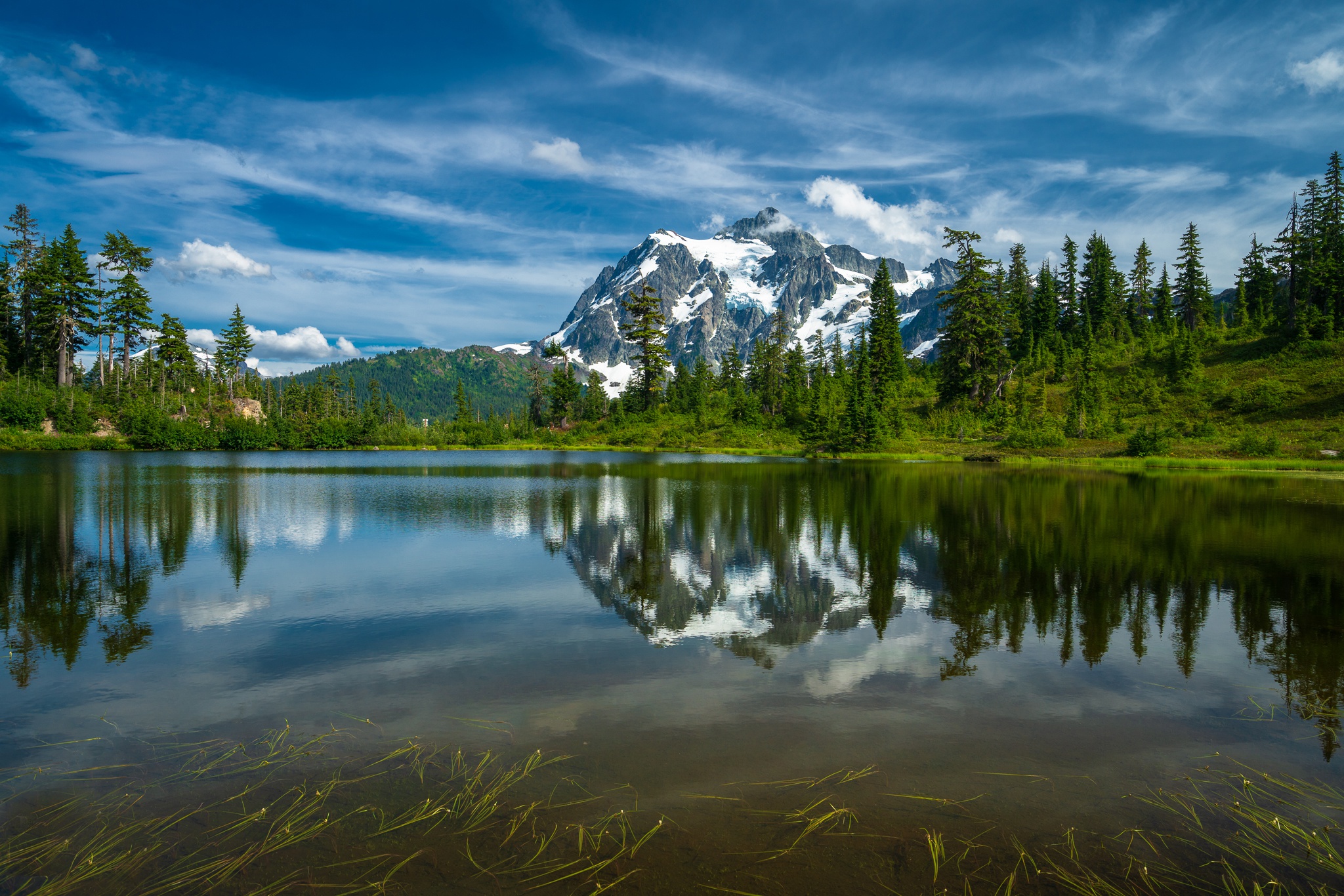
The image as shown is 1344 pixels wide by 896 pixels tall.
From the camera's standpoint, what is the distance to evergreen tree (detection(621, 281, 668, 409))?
347 feet

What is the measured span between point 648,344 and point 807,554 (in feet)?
301

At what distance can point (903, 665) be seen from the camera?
10477 mm

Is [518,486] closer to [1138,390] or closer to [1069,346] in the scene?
[1138,390]

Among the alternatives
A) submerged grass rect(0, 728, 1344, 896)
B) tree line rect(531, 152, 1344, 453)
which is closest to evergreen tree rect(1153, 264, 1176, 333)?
tree line rect(531, 152, 1344, 453)

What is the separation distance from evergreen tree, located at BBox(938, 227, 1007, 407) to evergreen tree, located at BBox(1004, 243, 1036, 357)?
478 cm

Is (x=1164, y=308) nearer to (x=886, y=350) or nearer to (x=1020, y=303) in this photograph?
(x=1020, y=303)

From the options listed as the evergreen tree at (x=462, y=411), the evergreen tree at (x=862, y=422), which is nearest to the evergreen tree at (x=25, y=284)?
the evergreen tree at (x=462, y=411)

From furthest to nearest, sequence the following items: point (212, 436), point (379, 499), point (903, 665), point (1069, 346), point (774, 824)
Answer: point (212, 436), point (1069, 346), point (379, 499), point (903, 665), point (774, 824)

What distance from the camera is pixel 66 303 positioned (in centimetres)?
8988

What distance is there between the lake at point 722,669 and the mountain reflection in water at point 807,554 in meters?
0.13

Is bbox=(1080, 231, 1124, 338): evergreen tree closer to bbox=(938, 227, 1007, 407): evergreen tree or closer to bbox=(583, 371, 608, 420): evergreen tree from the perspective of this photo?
bbox=(938, 227, 1007, 407): evergreen tree

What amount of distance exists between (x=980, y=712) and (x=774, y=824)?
3992 millimetres

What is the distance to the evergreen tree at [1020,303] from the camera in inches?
3673

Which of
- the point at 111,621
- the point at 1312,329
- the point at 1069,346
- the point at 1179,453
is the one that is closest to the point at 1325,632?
the point at 111,621
